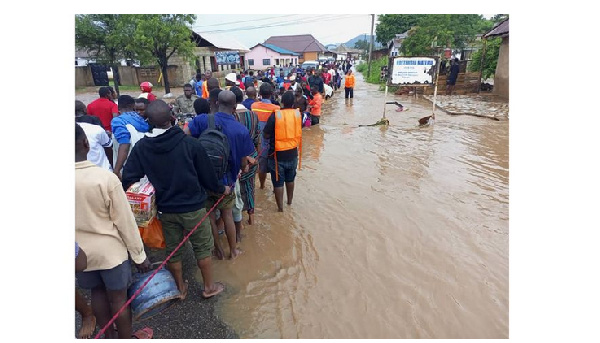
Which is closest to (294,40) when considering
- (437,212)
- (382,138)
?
(382,138)

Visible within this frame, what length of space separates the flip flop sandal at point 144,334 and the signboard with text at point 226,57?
78.8ft

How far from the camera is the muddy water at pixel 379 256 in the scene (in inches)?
104

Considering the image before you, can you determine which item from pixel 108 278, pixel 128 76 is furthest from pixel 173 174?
pixel 128 76

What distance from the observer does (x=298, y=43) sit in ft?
191

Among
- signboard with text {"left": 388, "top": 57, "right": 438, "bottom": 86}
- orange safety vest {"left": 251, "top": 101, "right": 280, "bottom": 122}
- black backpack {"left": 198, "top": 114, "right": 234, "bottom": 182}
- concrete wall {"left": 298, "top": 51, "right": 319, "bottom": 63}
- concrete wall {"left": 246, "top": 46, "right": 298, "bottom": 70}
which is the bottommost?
black backpack {"left": 198, "top": 114, "right": 234, "bottom": 182}

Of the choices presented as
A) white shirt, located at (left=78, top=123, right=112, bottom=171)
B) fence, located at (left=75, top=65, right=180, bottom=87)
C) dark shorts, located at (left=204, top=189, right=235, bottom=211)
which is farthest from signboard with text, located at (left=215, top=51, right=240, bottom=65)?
dark shorts, located at (left=204, top=189, right=235, bottom=211)

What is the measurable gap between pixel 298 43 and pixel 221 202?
59.5m

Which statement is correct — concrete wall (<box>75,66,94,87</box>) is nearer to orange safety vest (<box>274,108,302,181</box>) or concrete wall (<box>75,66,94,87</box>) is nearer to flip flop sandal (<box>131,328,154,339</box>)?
orange safety vest (<box>274,108,302,181</box>)

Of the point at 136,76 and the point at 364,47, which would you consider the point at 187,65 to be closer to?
the point at 136,76

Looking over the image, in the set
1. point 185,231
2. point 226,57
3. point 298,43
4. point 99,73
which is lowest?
point 185,231

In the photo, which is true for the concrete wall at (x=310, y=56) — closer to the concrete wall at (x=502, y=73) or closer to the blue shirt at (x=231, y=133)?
the concrete wall at (x=502, y=73)

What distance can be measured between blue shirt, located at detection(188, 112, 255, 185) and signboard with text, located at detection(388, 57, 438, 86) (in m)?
7.64

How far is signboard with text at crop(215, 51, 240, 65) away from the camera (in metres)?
24.2

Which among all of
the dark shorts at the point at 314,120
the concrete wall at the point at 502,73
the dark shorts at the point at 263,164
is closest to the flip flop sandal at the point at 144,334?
the dark shorts at the point at 263,164
